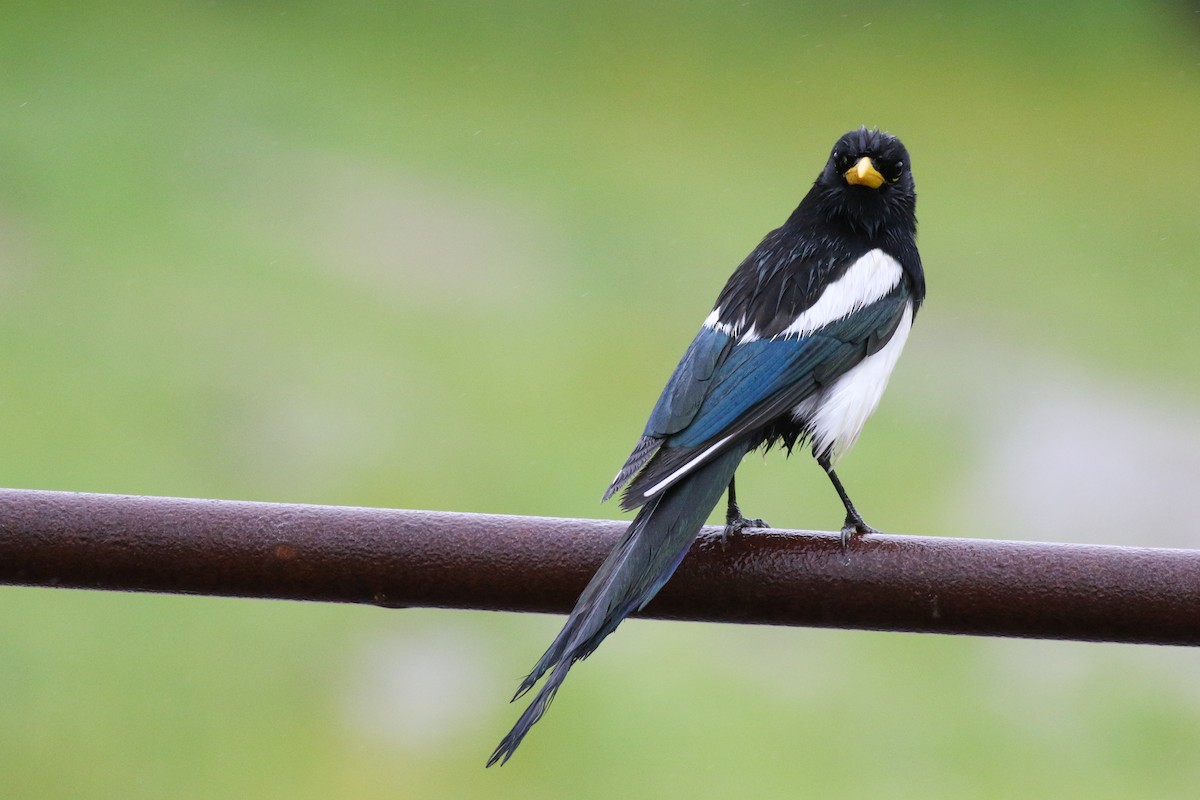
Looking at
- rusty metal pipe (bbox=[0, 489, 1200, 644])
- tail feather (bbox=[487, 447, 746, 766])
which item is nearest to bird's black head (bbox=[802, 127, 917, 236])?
tail feather (bbox=[487, 447, 746, 766])

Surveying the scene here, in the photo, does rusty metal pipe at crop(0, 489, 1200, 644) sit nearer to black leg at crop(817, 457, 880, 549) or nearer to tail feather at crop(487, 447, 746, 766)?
tail feather at crop(487, 447, 746, 766)

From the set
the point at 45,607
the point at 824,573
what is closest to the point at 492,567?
the point at 824,573

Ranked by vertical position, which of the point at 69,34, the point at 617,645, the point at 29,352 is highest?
the point at 69,34

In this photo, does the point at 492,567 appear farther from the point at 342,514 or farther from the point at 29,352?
the point at 29,352

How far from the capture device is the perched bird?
2.95ft

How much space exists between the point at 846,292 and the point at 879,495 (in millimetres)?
5359

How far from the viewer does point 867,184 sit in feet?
4.99

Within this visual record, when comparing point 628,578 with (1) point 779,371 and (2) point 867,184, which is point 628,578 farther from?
(2) point 867,184

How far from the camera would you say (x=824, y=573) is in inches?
35.0

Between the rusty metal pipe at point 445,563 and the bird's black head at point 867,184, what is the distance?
2.35ft

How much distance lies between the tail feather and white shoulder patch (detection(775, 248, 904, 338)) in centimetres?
31

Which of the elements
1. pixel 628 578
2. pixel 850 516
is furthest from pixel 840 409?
pixel 628 578

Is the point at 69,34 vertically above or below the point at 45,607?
above

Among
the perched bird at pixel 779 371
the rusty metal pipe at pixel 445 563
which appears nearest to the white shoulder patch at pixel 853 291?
the perched bird at pixel 779 371
